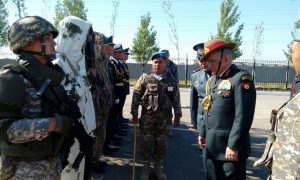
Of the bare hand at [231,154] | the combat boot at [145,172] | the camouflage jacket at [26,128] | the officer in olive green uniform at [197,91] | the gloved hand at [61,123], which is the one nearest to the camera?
the camouflage jacket at [26,128]

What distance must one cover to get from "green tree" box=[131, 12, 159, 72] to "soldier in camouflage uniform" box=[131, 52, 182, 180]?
24915 mm

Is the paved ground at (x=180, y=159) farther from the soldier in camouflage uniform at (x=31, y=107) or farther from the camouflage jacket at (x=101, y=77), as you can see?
the soldier in camouflage uniform at (x=31, y=107)

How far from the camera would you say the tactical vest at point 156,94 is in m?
5.68

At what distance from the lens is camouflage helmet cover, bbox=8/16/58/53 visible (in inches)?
103

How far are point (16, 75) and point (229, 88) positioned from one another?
86.3 inches

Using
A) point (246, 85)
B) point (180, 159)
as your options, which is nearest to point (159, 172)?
point (180, 159)

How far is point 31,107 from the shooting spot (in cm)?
256

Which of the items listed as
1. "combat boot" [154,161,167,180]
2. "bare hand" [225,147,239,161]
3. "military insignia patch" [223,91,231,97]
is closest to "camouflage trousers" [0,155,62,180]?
"bare hand" [225,147,239,161]

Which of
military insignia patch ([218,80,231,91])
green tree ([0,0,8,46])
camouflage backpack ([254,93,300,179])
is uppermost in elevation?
green tree ([0,0,8,46])

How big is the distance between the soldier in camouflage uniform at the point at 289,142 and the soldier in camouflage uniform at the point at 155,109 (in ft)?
10.8

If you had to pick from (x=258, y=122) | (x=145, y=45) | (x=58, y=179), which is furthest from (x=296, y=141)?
(x=145, y=45)

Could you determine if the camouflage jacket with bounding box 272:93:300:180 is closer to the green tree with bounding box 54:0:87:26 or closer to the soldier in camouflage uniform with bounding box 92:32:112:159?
the soldier in camouflage uniform with bounding box 92:32:112:159

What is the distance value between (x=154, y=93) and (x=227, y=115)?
7.09ft

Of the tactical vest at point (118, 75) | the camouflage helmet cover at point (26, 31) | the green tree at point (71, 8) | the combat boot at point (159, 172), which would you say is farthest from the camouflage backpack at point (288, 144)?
the green tree at point (71, 8)
